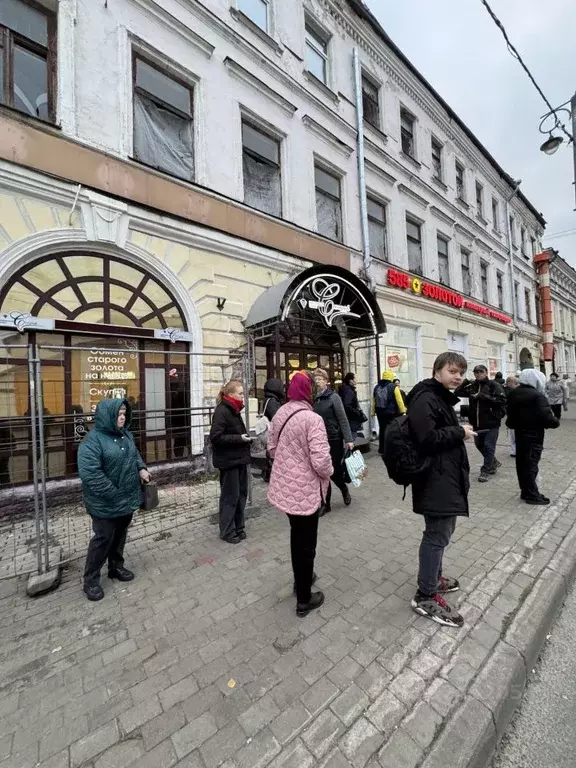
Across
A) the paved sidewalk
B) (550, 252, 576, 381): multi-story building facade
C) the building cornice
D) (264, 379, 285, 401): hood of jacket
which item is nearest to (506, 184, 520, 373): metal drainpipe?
(550, 252, 576, 381): multi-story building facade

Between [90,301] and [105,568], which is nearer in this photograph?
[105,568]

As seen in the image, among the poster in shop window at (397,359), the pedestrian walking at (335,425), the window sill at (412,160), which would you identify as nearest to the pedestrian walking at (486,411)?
the pedestrian walking at (335,425)

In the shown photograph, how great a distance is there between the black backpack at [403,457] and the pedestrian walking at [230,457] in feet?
5.86

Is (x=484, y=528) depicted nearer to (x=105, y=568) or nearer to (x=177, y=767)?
(x=177, y=767)

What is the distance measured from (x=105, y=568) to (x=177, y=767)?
2146 mm

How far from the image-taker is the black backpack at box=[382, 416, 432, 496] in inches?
91.4

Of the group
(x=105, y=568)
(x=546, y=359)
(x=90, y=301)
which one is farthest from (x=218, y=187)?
(x=546, y=359)

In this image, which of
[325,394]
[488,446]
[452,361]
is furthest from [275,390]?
[488,446]

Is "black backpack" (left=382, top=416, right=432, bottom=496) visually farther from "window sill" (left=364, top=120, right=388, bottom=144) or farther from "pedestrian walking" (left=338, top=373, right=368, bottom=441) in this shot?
"window sill" (left=364, top=120, right=388, bottom=144)

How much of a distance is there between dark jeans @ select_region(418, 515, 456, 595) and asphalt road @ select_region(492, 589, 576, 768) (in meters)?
0.68

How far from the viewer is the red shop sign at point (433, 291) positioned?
10.6 metres

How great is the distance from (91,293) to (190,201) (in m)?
2.46

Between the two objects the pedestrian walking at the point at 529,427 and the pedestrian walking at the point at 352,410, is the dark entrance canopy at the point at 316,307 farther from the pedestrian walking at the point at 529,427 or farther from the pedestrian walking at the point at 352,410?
the pedestrian walking at the point at 529,427

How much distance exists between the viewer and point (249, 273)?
283 inches
